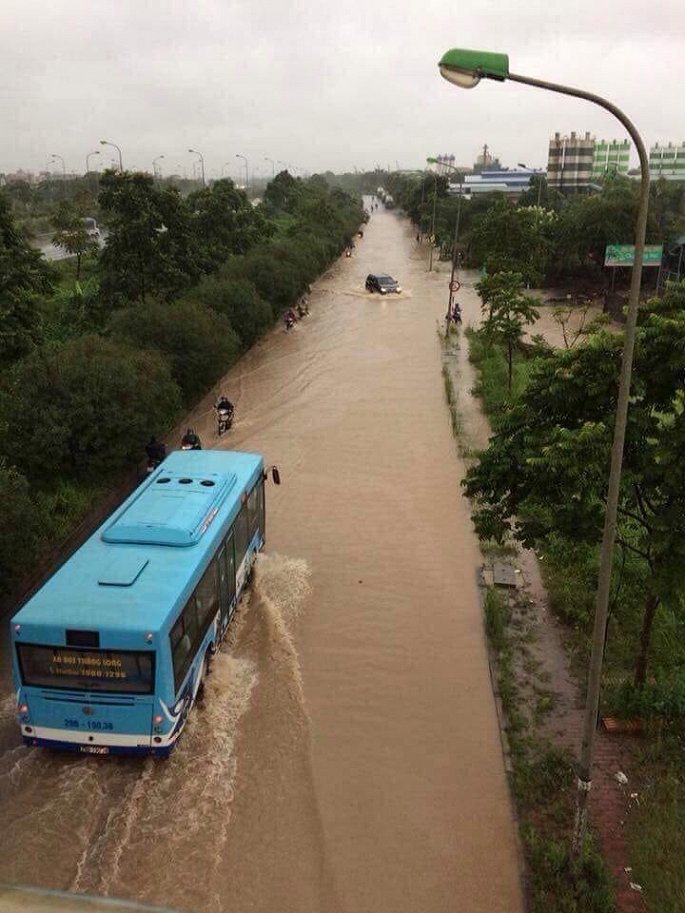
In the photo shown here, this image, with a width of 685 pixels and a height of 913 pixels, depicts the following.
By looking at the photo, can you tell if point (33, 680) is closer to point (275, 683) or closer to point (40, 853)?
point (40, 853)

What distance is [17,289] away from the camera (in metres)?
20.3

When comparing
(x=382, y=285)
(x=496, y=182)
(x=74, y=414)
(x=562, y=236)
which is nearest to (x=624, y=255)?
(x=562, y=236)

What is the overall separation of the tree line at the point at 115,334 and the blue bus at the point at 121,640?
2733mm

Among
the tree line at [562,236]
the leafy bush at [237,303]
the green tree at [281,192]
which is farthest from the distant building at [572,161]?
the leafy bush at [237,303]

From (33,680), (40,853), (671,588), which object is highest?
(671,588)

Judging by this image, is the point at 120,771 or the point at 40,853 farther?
the point at 120,771

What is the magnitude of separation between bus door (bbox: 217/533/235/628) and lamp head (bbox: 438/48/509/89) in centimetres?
699

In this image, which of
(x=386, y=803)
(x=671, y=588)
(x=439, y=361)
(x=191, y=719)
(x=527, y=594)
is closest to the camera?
(x=671, y=588)

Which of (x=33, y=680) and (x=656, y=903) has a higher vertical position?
(x=33, y=680)

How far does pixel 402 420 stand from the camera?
75.9ft

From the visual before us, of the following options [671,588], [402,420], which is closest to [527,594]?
[671,588]

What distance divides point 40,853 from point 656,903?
6300mm

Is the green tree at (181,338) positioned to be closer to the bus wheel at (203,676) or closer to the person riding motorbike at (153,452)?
the person riding motorbike at (153,452)

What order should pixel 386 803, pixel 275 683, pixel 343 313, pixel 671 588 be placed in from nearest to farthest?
1. pixel 671 588
2. pixel 386 803
3. pixel 275 683
4. pixel 343 313
